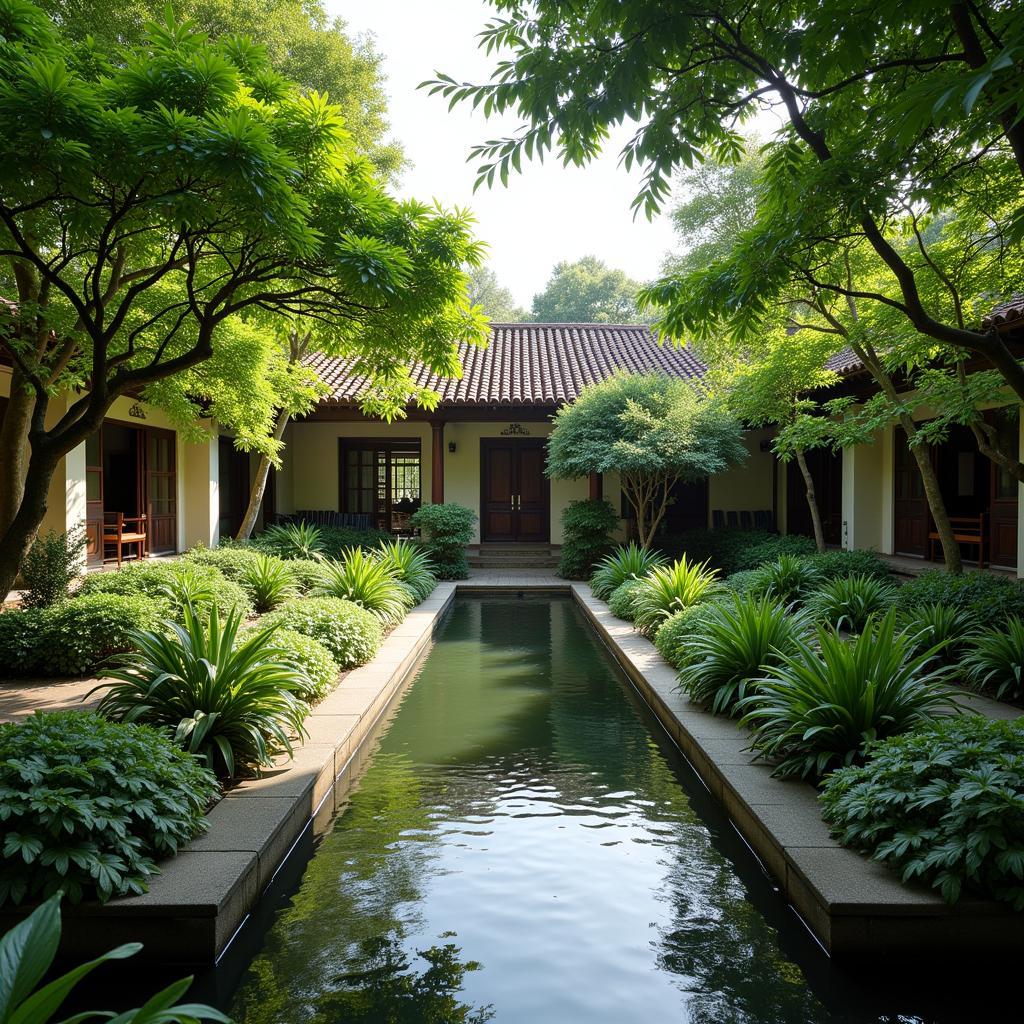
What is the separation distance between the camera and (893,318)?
7949 millimetres

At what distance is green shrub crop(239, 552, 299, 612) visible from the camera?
10062 mm

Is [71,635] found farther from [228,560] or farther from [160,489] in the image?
[160,489]

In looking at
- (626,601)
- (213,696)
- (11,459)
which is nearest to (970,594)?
(626,601)

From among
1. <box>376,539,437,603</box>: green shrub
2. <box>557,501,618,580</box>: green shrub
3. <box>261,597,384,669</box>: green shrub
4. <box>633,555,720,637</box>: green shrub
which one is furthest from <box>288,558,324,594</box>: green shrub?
<box>557,501,618,580</box>: green shrub

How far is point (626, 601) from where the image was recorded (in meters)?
10.6

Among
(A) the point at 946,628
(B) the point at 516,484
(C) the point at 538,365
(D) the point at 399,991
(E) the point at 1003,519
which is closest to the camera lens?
(D) the point at 399,991

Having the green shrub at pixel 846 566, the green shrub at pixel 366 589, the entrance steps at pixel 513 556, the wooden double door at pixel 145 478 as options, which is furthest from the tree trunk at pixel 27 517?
the entrance steps at pixel 513 556

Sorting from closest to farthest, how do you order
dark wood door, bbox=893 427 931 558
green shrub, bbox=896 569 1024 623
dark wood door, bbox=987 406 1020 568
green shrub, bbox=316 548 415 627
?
green shrub, bbox=896 569 1024 623 → green shrub, bbox=316 548 415 627 → dark wood door, bbox=987 406 1020 568 → dark wood door, bbox=893 427 931 558

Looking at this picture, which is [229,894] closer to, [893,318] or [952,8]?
[952,8]

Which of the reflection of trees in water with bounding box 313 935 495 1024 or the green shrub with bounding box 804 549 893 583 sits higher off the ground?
the green shrub with bounding box 804 549 893 583

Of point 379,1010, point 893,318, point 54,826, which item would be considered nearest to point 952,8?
point 379,1010

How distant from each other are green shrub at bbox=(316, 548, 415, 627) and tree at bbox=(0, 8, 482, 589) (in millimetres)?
3132

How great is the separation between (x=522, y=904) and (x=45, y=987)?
2.44m

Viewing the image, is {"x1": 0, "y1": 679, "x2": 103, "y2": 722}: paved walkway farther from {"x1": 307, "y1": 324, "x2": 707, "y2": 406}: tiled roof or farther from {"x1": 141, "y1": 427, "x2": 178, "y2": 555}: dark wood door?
{"x1": 307, "y1": 324, "x2": 707, "y2": 406}: tiled roof
